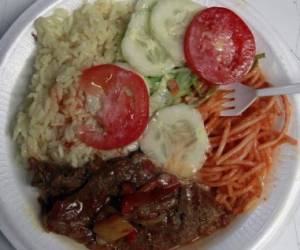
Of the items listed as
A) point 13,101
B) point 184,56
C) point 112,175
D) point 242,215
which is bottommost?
point 242,215

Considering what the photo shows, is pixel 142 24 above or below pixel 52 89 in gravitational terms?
above

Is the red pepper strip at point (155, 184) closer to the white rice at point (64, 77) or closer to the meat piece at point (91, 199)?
the meat piece at point (91, 199)

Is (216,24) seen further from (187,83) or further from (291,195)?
(291,195)

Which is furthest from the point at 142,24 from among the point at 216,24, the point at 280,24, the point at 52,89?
the point at 280,24

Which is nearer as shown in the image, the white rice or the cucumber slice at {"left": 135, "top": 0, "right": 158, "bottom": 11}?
the white rice

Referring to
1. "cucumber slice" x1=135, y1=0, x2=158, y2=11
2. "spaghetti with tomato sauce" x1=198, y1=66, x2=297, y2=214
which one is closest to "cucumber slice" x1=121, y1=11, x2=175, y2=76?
"cucumber slice" x1=135, y1=0, x2=158, y2=11

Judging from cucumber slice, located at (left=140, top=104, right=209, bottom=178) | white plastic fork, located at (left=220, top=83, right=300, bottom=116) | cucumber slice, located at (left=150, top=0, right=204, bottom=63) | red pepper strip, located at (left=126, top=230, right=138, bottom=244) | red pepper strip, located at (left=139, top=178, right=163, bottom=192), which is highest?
cucumber slice, located at (left=150, top=0, right=204, bottom=63)

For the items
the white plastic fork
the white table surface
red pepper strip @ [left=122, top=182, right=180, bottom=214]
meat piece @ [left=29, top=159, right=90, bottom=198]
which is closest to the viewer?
red pepper strip @ [left=122, top=182, right=180, bottom=214]

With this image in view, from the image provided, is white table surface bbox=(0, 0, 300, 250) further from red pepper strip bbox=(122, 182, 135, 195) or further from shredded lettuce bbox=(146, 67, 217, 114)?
red pepper strip bbox=(122, 182, 135, 195)

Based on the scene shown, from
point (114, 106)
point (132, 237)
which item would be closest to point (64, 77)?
point (114, 106)
